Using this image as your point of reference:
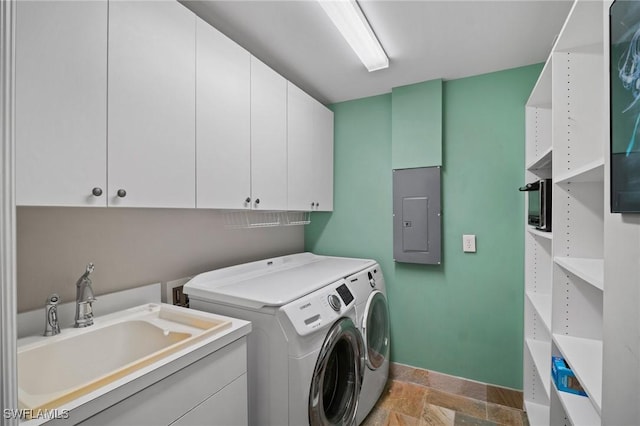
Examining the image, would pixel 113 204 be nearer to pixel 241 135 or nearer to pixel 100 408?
pixel 100 408

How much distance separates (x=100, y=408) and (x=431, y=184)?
2.30 m

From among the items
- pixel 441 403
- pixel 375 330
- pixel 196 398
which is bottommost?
pixel 441 403

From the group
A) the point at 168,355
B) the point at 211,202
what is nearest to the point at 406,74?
the point at 211,202

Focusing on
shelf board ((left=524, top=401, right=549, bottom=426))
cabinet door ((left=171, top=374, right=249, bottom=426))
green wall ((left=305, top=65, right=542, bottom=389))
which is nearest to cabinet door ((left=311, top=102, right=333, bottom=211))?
green wall ((left=305, top=65, right=542, bottom=389))

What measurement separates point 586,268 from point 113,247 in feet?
6.67

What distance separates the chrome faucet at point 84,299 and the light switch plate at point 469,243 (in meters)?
2.35

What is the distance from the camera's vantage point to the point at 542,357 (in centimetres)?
179

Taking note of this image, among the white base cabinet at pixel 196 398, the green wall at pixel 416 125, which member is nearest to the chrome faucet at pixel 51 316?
the white base cabinet at pixel 196 398

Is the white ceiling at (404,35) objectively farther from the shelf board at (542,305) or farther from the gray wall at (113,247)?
the shelf board at (542,305)

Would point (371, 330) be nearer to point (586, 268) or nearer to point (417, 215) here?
point (417, 215)

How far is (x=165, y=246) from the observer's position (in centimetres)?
→ 165

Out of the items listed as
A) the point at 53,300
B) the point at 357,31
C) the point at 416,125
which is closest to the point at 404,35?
the point at 357,31

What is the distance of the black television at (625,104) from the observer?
0.73m

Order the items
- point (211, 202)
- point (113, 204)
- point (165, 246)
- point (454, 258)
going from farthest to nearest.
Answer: point (454, 258)
point (165, 246)
point (211, 202)
point (113, 204)
